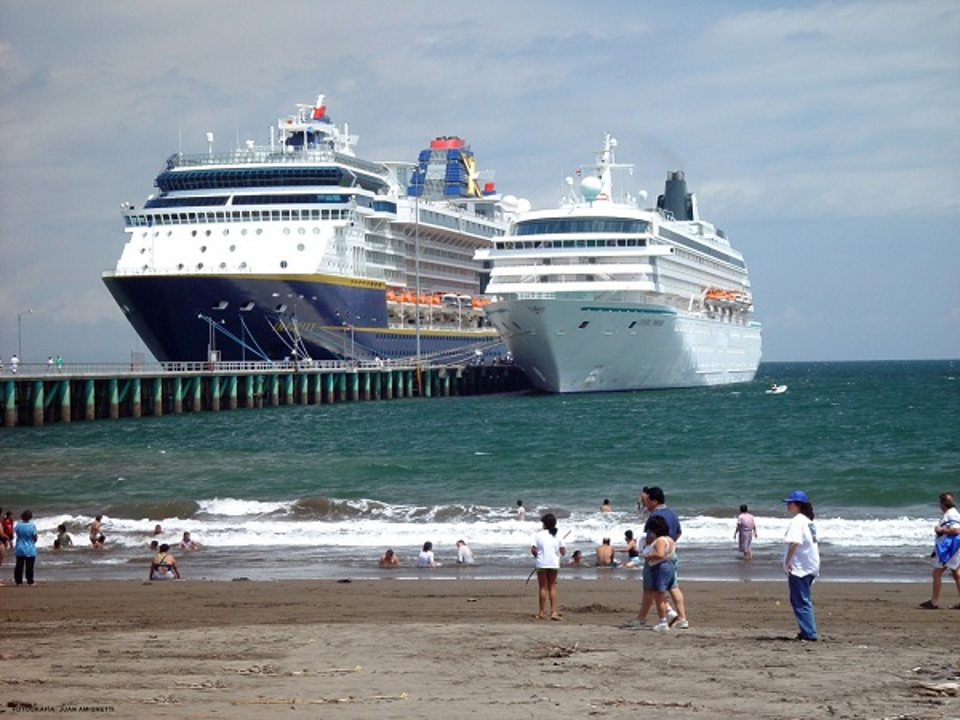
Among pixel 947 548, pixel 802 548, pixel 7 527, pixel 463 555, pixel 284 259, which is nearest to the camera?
pixel 802 548

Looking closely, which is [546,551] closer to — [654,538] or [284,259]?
[654,538]

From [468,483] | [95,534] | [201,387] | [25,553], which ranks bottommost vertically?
[95,534]

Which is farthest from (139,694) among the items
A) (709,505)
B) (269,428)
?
(269,428)

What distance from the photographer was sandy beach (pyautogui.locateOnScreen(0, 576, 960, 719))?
858cm

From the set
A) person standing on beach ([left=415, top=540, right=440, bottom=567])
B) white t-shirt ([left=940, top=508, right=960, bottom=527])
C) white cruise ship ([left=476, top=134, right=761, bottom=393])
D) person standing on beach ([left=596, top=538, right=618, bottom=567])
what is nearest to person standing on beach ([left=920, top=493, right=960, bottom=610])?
white t-shirt ([left=940, top=508, right=960, bottom=527])

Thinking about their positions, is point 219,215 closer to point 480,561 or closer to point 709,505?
point 709,505

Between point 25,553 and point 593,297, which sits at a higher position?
point 593,297

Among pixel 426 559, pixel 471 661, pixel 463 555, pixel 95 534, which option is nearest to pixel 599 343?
pixel 95 534

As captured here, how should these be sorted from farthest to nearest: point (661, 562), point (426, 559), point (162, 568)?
point (426, 559) < point (162, 568) < point (661, 562)

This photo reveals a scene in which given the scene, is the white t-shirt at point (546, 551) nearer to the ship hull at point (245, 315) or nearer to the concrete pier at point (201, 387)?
the concrete pier at point (201, 387)

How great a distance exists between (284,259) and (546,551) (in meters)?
55.7

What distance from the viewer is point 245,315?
64.4 meters

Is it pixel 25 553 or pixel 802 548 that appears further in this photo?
pixel 25 553

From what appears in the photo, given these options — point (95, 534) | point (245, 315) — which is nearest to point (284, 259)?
point (245, 315)
